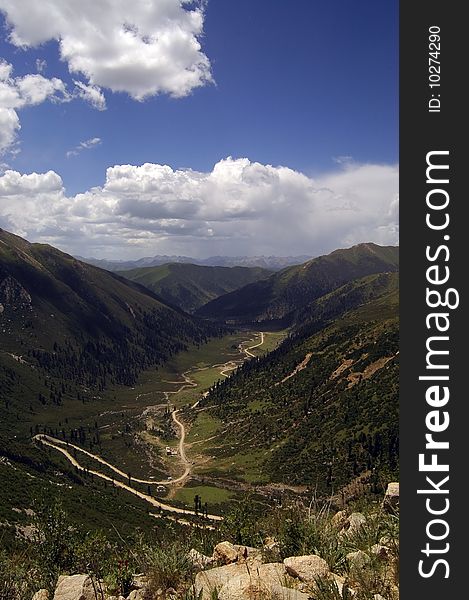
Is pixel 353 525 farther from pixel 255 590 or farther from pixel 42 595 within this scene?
pixel 42 595

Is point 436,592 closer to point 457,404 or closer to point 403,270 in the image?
point 457,404

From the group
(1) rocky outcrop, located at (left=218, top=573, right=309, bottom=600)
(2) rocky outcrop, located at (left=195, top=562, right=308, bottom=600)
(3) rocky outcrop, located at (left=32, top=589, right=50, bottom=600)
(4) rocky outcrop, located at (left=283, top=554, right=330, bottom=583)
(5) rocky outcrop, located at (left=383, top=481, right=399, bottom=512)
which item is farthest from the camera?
(5) rocky outcrop, located at (left=383, top=481, right=399, bottom=512)

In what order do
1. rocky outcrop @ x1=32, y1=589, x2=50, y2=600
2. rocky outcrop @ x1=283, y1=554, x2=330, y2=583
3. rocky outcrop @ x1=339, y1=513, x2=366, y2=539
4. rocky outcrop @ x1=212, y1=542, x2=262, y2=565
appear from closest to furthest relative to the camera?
rocky outcrop @ x1=283, y1=554, x2=330, y2=583 → rocky outcrop @ x1=32, y1=589, x2=50, y2=600 → rocky outcrop @ x1=212, y1=542, x2=262, y2=565 → rocky outcrop @ x1=339, y1=513, x2=366, y2=539

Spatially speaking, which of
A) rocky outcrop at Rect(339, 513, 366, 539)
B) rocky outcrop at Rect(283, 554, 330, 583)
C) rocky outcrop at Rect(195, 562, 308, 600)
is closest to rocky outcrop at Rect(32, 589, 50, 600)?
rocky outcrop at Rect(195, 562, 308, 600)

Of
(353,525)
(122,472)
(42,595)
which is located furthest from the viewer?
(122,472)

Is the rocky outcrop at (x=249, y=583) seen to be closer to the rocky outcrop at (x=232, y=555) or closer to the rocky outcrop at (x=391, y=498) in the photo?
the rocky outcrop at (x=232, y=555)

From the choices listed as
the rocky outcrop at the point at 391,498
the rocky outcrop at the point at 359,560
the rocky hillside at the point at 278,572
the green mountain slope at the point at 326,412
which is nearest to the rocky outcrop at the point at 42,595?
the rocky hillside at the point at 278,572

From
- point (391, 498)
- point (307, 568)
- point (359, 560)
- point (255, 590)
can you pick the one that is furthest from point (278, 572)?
point (391, 498)

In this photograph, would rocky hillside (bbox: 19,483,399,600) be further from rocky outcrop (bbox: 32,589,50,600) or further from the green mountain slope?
the green mountain slope

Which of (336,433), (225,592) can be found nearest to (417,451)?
(225,592)
